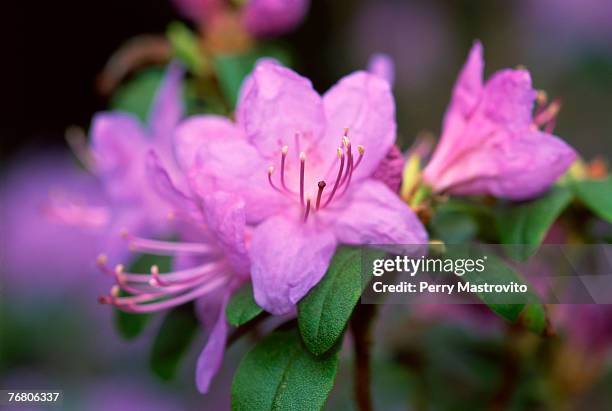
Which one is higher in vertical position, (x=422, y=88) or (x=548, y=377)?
(x=548, y=377)

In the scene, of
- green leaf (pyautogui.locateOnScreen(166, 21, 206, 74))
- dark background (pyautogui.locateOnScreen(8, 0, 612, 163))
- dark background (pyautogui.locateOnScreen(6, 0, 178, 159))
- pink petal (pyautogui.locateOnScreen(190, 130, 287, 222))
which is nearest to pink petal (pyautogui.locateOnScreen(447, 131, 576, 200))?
pink petal (pyautogui.locateOnScreen(190, 130, 287, 222))

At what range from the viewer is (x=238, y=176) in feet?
2.99

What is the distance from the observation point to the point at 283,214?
3.06 feet

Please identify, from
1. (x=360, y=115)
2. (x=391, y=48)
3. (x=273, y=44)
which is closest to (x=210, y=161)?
(x=360, y=115)

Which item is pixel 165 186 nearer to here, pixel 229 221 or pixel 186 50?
pixel 229 221

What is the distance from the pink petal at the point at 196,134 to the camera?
990 millimetres

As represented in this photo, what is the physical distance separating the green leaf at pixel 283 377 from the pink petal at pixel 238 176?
16 centimetres

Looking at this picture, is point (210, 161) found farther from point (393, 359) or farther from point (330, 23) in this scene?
point (330, 23)

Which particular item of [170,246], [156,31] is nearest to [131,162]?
[170,246]

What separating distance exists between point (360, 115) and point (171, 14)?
2.89m

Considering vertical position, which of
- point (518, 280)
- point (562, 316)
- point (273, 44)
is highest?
point (273, 44)

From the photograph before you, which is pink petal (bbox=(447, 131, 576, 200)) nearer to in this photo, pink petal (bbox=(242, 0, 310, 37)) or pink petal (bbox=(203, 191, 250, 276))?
pink petal (bbox=(203, 191, 250, 276))

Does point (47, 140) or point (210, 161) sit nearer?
point (210, 161)

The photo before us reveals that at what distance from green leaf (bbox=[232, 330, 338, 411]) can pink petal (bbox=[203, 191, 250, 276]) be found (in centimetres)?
11
